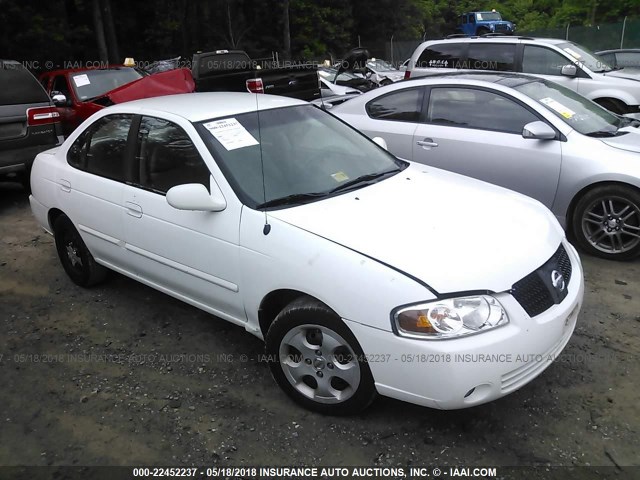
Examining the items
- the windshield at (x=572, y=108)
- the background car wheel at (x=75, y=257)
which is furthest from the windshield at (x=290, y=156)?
the windshield at (x=572, y=108)

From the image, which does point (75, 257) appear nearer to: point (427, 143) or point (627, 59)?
point (427, 143)

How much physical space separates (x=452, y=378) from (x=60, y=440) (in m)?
2.00

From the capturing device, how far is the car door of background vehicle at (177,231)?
319cm

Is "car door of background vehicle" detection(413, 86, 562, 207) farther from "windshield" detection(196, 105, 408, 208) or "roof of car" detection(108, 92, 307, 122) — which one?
"roof of car" detection(108, 92, 307, 122)

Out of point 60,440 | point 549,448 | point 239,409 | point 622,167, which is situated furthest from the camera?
point 622,167

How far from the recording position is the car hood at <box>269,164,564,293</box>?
8.56 feet

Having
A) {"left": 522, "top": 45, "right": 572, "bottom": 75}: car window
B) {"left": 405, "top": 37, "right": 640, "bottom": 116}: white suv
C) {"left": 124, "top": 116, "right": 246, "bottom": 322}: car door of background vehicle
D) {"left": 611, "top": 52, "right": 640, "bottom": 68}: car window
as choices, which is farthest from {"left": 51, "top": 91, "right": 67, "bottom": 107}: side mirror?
{"left": 611, "top": 52, "right": 640, "bottom": 68}: car window

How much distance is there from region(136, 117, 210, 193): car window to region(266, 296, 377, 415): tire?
1.01m

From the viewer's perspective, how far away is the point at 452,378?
2.44 m

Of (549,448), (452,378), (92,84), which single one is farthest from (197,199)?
(92,84)

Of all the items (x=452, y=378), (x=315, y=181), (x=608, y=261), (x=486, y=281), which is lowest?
(x=608, y=261)

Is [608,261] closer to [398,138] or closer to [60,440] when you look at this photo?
[398,138]

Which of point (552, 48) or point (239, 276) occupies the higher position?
point (552, 48)

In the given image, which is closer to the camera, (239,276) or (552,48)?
(239,276)
